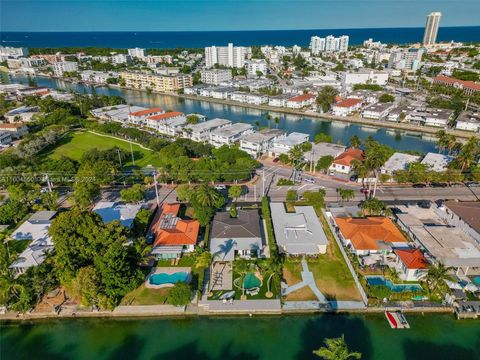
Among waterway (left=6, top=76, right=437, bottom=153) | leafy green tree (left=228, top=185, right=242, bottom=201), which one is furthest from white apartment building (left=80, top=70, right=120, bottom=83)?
leafy green tree (left=228, top=185, right=242, bottom=201)

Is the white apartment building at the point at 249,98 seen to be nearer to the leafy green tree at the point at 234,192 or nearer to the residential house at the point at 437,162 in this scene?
the residential house at the point at 437,162

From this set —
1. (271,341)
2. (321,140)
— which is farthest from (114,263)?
(321,140)

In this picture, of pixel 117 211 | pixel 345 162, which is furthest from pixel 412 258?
pixel 117 211

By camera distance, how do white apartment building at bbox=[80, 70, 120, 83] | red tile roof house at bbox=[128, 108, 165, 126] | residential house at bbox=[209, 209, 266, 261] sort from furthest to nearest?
1. white apartment building at bbox=[80, 70, 120, 83]
2. red tile roof house at bbox=[128, 108, 165, 126]
3. residential house at bbox=[209, 209, 266, 261]

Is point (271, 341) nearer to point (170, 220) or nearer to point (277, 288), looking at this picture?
point (277, 288)

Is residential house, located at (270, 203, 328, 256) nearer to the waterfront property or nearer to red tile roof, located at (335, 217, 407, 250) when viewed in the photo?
red tile roof, located at (335, 217, 407, 250)
